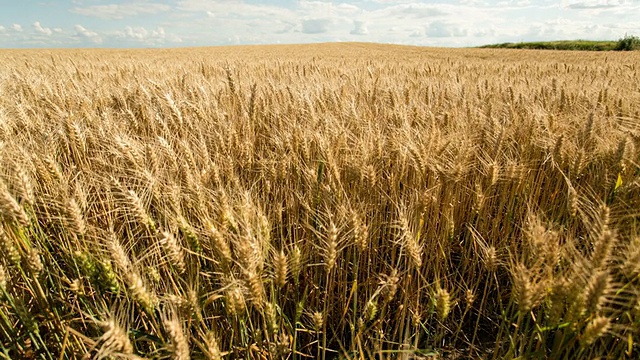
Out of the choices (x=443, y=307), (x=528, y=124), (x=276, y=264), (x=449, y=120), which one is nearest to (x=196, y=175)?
(x=276, y=264)

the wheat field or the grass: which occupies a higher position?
the grass

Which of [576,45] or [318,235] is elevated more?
[576,45]

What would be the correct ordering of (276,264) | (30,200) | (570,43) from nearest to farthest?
(276,264)
(30,200)
(570,43)

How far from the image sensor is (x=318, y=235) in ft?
4.02

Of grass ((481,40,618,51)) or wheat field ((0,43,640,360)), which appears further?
grass ((481,40,618,51))

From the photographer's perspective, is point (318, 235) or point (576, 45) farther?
point (576, 45)

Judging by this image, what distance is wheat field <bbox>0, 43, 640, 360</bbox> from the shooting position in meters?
0.87

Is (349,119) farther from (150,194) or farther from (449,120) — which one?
(150,194)

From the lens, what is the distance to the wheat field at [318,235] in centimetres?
87

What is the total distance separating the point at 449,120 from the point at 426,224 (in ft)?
2.61

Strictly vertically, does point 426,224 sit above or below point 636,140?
below

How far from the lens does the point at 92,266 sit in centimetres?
93

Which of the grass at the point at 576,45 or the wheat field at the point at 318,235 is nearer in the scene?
the wheat field at the point at 318,235

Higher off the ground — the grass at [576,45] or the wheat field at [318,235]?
the grass at [576,45]
